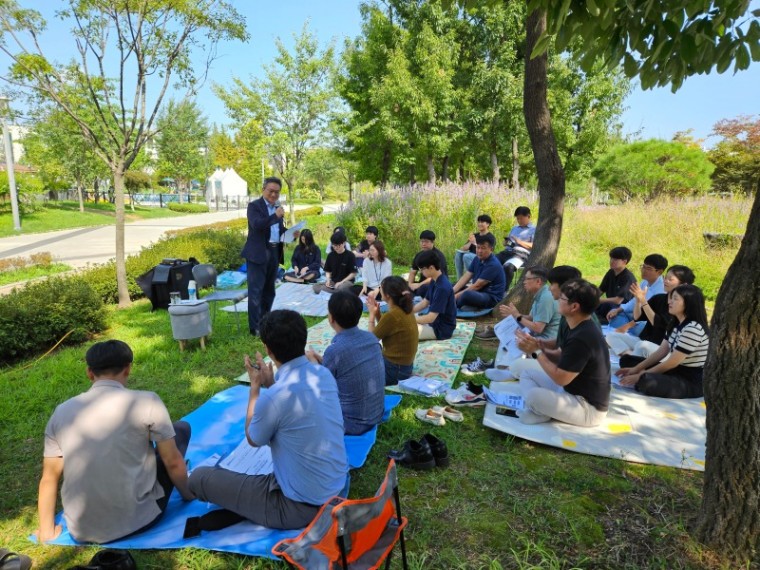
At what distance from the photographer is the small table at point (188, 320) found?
5199 mm

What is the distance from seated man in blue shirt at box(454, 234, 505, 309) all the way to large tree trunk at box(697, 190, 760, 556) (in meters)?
4.49

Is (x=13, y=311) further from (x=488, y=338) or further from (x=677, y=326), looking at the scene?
(x=677, y=326)

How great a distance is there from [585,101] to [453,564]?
20.9m

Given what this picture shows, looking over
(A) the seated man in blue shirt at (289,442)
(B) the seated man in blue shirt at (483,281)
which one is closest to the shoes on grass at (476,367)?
(B) the seated man in blue shirt at (483,281)

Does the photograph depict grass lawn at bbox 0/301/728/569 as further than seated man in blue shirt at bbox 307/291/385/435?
No

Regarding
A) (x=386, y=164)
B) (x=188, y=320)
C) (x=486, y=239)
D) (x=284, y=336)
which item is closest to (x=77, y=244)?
(x=386, y=164)

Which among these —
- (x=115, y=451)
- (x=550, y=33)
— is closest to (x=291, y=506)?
(x=115, y=451)

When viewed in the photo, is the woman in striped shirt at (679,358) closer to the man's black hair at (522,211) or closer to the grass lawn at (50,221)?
the man's black hair at (522,211)

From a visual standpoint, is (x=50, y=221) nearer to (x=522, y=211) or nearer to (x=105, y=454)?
(x=522, y=211)

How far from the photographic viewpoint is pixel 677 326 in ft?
12.6

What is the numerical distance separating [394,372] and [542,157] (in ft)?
11.1

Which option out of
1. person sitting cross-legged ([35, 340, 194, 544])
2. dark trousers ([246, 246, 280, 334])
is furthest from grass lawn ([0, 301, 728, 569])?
dark trousers ([246, 246, 280, 334])

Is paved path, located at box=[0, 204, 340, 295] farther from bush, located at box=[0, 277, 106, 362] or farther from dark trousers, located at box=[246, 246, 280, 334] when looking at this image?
dark trousers, located at box=[246, 246, 280, 334]

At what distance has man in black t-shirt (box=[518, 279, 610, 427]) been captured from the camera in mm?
3164
